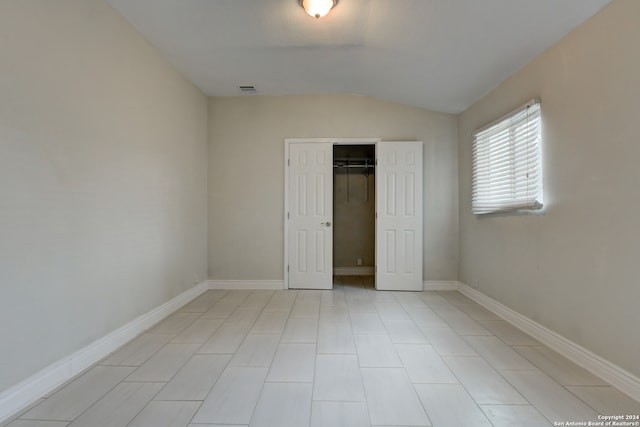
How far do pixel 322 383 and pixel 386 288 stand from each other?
2596 millimetres

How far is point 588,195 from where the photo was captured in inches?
87.5

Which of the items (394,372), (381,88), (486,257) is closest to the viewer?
(394,372)

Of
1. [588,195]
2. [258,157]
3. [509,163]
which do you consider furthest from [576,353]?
[258,157]

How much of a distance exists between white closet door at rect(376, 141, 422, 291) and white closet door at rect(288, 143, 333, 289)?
2.42 feet

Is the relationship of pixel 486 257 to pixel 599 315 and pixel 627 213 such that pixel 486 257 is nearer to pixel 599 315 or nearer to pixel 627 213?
pixel 599 315

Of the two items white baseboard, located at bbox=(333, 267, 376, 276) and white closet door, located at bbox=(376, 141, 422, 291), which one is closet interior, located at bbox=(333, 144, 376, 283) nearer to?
white baseboard, located at bbox=(333, 267, 376, 276)

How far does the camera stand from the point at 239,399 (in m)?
1.86

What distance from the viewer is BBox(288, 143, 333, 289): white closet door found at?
4.55 meters

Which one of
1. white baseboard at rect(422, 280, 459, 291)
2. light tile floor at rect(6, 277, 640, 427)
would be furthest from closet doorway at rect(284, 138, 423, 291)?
light tile floor at rect(6, 277, 640, 427)

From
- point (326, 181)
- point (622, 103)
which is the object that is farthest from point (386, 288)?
point (622, 103)

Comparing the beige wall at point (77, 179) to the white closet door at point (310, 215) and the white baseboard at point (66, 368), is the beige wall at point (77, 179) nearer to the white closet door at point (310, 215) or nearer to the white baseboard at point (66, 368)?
the white baseboard at point (66, 368)

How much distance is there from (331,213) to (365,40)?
2.28 metres

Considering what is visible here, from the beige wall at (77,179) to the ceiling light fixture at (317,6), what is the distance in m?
1.60

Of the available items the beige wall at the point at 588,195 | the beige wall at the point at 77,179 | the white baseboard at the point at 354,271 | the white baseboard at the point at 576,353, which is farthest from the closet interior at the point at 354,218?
the beige wall at the point at 77,179
